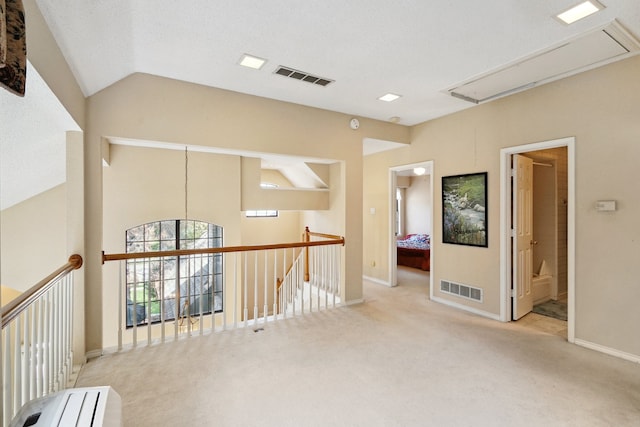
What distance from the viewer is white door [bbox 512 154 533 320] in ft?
12.0

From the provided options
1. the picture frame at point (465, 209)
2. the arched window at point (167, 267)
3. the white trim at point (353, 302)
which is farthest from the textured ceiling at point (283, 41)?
the white trim at point (353, 302)

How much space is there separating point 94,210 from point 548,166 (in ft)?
19.3

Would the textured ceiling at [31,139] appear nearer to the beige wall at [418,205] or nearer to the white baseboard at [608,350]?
the white baseboard at [608,350]

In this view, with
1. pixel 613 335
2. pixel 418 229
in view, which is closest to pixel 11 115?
pixel 613 335

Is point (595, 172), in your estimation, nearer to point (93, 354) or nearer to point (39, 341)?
point (39, 341)

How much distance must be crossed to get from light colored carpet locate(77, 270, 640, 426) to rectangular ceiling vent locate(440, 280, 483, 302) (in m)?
0.55

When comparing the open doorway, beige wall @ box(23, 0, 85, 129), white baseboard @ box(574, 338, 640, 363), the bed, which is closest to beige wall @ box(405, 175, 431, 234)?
the open doorway

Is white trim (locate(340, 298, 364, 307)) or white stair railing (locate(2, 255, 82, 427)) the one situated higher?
white stair railing (locate(2, 255, 82, 427))

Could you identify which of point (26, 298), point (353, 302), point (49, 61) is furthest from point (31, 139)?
point (353, 302)

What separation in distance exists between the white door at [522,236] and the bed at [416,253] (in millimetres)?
2642

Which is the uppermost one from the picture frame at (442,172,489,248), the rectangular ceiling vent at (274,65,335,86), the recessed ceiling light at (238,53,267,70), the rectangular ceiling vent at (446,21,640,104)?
the rectangular ceiling vent at (274,65,335,86)

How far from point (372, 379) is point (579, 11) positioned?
3.02 meters

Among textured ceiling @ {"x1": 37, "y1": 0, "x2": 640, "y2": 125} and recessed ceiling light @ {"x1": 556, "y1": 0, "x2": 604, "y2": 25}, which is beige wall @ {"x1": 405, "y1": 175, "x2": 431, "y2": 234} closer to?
textured ceiling @ {"x1": 37, "y1": 0, "x2": 640, "y2": 125}

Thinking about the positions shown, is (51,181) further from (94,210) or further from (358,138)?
(358,138)
